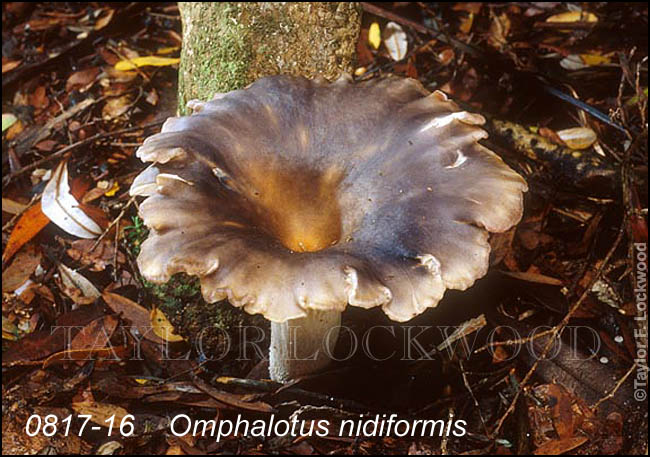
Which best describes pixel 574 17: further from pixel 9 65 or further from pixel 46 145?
pixel 9 65

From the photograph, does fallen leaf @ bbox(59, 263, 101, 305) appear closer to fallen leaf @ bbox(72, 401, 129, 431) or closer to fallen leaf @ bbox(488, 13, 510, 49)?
A: fallen leaf @ bbox(72, 401, 129, 431)

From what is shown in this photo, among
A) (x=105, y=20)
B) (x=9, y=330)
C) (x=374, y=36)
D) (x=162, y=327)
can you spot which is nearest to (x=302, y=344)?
(x=162, y=327)

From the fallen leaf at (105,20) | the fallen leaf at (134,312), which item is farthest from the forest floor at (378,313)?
the fallen leaf at (105,20)

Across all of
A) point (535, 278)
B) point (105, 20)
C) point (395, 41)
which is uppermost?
point (105, 20)

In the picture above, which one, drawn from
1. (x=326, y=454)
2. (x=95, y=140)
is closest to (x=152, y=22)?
(x=95, y=140)

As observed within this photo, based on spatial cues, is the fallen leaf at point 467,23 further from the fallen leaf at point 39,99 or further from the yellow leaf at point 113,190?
the fallen leaf at point 39,99

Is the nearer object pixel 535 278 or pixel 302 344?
pixel 302 344

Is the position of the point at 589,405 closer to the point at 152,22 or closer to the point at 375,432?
the point at 375,432
